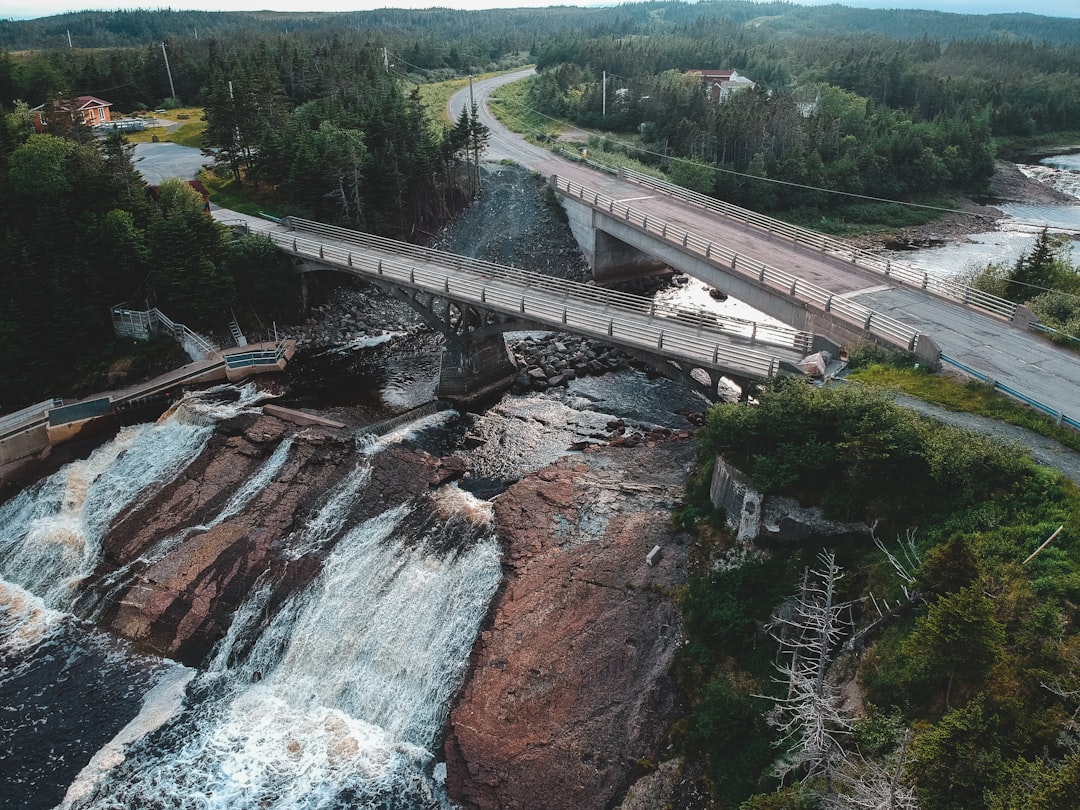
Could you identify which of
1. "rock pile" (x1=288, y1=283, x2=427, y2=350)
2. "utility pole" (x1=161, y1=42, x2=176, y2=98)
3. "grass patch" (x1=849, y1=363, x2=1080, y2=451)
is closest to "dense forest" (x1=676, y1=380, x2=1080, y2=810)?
"grass patch" (x1=849, y1=363, x2=1080, y2=451)

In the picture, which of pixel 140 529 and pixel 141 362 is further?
pixel 141 362

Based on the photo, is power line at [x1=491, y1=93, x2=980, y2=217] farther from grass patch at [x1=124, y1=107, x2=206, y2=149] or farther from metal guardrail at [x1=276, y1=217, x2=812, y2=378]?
grass patch at [x1=124, y1=107, x2=206, y2=149]

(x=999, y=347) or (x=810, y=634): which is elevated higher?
(x=999, y=347)

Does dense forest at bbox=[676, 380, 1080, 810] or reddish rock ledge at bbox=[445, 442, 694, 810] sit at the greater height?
dense forest at bbox=[676, 380, 1080, 810]

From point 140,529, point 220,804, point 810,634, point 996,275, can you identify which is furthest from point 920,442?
point 140,529

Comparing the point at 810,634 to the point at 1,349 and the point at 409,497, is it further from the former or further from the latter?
the point at 1,349

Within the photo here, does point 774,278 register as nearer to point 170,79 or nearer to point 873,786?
point 873,786
